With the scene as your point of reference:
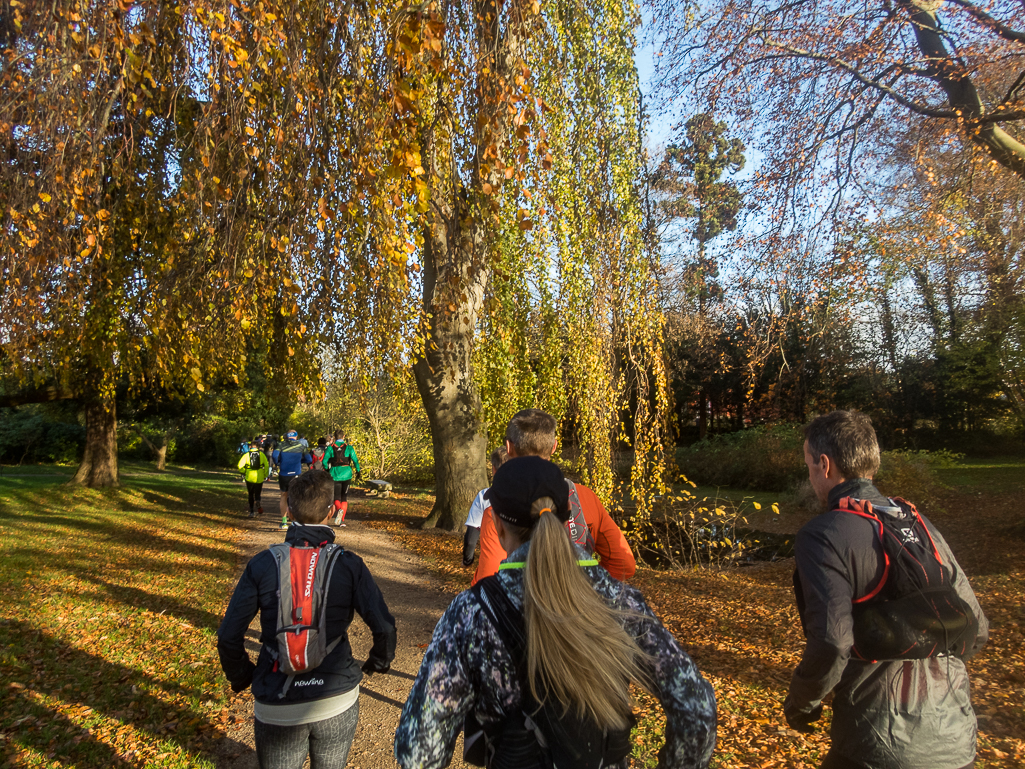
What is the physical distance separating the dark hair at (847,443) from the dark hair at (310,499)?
6.35 feet

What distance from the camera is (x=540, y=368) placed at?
36.3 feet

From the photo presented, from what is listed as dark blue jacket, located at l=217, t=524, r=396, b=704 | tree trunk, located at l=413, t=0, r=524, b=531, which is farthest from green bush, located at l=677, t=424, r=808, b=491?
dark blue jacket, located at l=217, t=524, r=396, b=704

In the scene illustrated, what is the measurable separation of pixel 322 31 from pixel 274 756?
14.5ft

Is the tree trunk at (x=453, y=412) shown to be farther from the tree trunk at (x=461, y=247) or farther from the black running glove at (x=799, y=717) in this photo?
the black running glove at (x=799, y=717)

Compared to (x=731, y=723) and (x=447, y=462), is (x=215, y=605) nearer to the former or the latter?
(x=447, y=462)

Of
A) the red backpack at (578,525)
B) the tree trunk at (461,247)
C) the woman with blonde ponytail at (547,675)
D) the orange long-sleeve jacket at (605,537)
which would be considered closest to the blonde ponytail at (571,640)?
the woman with blonde ponytail at (547,675)

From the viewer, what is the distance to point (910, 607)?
6.43ft

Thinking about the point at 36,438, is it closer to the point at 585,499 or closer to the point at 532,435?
the point at 532,435

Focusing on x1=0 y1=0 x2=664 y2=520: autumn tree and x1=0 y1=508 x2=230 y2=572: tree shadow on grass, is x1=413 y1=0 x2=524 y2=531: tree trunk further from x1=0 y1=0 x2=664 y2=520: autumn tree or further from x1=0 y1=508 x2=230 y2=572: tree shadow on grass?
x1=0 y1=508 x2=230 y2=572: tree shadow on grass

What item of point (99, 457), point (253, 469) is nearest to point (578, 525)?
point (253, 469)

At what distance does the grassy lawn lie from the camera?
4.09m

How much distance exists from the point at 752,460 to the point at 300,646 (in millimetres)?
19430

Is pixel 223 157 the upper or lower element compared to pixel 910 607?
upper

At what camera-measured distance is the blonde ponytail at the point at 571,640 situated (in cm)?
145
